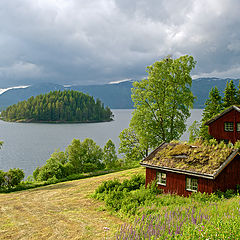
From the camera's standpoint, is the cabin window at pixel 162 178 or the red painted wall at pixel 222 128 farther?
the red painted wall at pixel 222 128

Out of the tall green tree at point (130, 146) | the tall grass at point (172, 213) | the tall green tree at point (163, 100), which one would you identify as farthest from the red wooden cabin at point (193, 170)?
the tall green tree at point (130, 146)

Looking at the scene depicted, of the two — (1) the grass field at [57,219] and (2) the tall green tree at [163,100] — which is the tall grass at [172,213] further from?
(2) the tall green tree at [163,100]

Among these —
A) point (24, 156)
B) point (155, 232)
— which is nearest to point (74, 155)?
point (24, 156)

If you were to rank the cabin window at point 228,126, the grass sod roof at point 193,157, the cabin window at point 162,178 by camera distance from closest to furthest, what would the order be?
the grass sod roof at point 193,157 → the cabin window at point 162,178 → the cabin window at point 228,126

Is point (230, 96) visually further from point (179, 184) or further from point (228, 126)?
point (179, 184)

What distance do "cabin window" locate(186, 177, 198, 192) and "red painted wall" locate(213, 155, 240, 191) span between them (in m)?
1.50

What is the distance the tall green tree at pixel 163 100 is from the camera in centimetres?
3244

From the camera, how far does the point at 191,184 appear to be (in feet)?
63.1

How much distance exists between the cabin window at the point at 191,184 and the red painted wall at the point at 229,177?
4.93 feet

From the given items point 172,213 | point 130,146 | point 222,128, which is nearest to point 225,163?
point 172,213

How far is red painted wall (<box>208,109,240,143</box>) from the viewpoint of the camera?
33.8 metres

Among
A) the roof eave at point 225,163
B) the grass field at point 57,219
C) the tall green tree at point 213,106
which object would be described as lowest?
the grass field at point 57,219

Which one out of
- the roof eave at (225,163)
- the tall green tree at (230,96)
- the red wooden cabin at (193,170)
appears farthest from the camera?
the tall green tree at (230,96)

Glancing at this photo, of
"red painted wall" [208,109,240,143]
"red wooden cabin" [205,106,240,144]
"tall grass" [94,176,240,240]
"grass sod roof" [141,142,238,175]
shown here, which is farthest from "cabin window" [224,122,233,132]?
"tall grass" [94,176,240,240]
